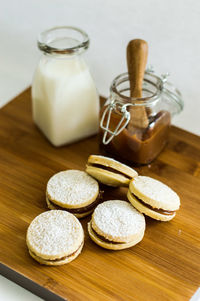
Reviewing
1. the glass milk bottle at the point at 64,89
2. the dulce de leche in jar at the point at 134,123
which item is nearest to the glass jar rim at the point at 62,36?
the glass milk bottle at the point at 64,89

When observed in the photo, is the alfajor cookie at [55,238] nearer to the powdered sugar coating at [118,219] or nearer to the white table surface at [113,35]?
the powdered sugar coating at [118,219]

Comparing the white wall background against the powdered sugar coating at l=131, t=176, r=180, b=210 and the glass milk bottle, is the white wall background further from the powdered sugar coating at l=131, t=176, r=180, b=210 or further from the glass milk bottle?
the powdered sugar coating at l=131, t=176, r=180, b=210

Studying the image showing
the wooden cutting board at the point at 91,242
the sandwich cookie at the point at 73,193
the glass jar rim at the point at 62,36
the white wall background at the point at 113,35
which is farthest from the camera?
the white wall background at the point at 113,35

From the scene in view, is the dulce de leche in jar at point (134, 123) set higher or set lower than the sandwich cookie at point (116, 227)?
higher

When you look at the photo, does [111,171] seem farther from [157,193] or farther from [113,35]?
[113,35]

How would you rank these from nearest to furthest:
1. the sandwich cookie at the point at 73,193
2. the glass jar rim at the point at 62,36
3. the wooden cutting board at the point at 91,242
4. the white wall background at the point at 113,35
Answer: the wooden cutting board at the point at 91,242 < the sandwich cookie at the point at 73,193 < the glass jar rim at the point at 62,36 < the white wall background at the point at 113,35

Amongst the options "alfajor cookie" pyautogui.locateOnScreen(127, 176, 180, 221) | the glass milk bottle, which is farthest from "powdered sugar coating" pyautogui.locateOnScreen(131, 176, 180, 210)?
the glass milk bottle

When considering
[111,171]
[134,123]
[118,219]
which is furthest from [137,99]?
[118,219]
